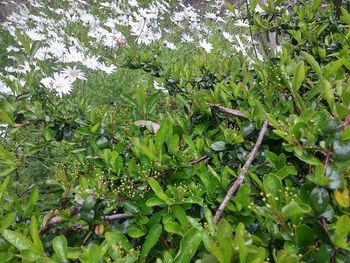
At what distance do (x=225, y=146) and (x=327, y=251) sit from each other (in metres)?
0.40

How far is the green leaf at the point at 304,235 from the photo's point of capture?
0.66m

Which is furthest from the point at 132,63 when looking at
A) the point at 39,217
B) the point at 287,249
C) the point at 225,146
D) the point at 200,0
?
the point at 200,0

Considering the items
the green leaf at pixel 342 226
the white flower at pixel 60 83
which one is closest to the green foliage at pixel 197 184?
the green leaf at pixel 342 226

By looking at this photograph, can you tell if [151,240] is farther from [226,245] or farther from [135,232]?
[226,245]

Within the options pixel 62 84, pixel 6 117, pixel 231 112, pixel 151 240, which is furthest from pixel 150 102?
pixel 62 84

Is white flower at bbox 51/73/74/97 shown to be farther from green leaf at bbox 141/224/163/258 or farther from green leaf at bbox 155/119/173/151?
green leaf at bbox 141/224/163/258

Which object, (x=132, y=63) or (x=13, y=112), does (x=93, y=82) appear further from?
(x=13, y=112)

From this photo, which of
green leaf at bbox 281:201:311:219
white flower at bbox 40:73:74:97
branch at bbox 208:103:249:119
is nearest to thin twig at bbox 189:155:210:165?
branch at bbox 208:103:249:119

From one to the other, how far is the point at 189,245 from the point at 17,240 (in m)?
0.30

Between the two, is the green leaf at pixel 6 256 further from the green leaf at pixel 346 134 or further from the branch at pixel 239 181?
the green leaf at pixel 346 134

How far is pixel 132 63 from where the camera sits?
1.67m

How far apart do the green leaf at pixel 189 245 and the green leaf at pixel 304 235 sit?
0.51ft

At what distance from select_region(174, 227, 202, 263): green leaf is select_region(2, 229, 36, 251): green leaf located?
26 centimetres

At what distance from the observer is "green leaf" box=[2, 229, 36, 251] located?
0.70m
